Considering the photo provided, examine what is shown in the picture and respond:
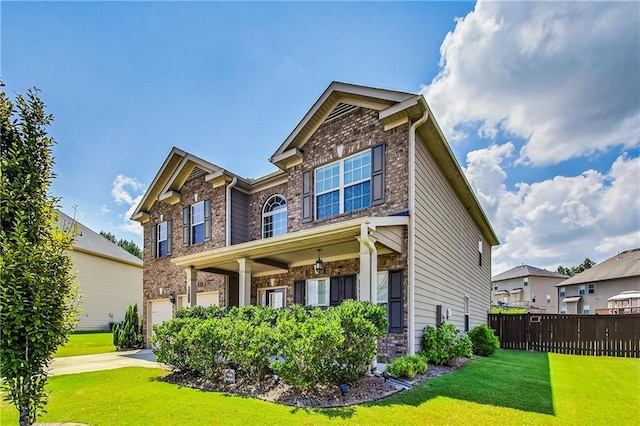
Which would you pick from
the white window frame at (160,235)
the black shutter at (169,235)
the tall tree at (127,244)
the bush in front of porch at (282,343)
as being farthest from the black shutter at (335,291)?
the tall tree at (127,244)

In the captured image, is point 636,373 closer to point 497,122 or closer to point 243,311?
point 497,122

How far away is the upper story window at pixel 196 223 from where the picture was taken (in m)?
13.8

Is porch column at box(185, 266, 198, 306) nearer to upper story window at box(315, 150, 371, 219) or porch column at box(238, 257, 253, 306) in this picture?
porch column at box(238, 257, 253, 306)

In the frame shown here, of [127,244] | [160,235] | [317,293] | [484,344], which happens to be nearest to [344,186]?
[317,293]

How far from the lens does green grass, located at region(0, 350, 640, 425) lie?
5.04 meters

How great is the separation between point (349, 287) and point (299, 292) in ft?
6.18

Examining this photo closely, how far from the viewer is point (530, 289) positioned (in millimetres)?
39031

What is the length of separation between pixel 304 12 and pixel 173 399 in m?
9.60

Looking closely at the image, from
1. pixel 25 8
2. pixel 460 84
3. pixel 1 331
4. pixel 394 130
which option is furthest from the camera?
pixel 460 84

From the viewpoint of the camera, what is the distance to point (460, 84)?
11133 mm

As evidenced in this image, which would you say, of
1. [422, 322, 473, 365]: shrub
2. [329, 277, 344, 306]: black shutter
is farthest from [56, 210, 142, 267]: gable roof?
[422, 322, 473, 365]: shrub

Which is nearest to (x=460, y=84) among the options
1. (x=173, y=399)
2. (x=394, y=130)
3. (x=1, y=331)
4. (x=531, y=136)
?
(x=394, y=130)

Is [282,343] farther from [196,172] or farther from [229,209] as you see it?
[196,172]

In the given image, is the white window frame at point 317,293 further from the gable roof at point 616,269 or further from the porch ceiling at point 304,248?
the gable roof at point 616,269
